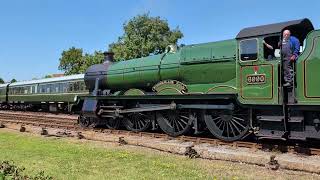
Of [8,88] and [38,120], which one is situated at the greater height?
[8,88]

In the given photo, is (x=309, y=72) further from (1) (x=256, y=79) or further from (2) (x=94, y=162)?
(2) (x=94, y=162)

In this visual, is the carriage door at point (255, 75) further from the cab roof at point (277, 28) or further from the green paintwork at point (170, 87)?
the green paintwork at point (170, 87)

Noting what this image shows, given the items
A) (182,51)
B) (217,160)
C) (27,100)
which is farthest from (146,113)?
(27,100)

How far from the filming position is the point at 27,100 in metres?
38.2

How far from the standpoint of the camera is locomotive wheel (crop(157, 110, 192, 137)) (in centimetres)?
1400

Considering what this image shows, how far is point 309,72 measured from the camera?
10367mm

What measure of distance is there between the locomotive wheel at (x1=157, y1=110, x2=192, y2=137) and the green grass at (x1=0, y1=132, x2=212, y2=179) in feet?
8.28

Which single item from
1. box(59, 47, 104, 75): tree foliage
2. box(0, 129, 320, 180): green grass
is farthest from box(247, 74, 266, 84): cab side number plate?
box(59, 47, 104, 75): tree foliage

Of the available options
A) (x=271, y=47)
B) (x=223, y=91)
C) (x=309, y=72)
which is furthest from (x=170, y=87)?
(x=309, y=72)

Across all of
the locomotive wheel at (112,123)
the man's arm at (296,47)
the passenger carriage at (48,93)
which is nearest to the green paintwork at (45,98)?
the passenger carriage at (48,93)

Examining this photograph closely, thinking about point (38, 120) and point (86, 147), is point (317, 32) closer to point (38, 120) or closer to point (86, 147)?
point (86, 147)

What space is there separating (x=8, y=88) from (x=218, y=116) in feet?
120

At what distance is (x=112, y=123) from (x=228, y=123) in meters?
6.21

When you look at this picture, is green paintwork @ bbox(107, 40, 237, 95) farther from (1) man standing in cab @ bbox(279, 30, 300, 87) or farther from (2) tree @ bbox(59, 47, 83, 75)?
(2) tree @ bbox(59, 47, 83, 75)
